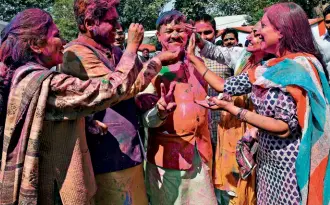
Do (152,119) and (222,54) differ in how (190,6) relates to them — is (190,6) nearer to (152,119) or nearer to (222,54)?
(222,54)

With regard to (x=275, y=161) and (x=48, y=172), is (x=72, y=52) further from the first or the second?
(x=275, y=161)

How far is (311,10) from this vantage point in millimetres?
17625

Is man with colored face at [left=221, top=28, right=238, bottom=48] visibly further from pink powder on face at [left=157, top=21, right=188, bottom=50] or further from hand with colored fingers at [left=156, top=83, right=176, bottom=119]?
hand with colored fingers at [left=156, top=83, right=176, bottom=119]

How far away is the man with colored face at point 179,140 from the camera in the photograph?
2.59 meters

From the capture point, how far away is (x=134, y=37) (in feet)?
6.55

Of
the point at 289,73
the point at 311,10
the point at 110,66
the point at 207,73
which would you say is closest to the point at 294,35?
the point at 289,73

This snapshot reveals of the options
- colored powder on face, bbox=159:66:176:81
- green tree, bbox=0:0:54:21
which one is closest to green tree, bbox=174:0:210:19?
green tree, bbox=0:0:54:21

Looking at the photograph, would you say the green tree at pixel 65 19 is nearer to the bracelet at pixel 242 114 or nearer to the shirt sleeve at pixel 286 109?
the bracelet at pixel 242 114

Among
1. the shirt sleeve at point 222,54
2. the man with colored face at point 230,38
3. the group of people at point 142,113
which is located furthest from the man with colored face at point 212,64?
the man with colored face at point 230,38

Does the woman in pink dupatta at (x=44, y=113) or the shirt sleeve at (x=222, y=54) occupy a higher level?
the woman in pink dupatta at (x=44, y=113)

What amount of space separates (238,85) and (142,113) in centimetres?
70

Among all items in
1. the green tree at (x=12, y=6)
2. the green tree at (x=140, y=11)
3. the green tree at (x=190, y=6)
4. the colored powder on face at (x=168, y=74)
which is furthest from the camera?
the green tree at (x=12, y=6)

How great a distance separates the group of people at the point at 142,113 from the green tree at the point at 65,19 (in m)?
25.2

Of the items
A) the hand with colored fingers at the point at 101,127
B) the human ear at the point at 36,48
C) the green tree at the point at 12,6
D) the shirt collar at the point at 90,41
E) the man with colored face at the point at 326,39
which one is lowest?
the green tree at the point at 12,6
